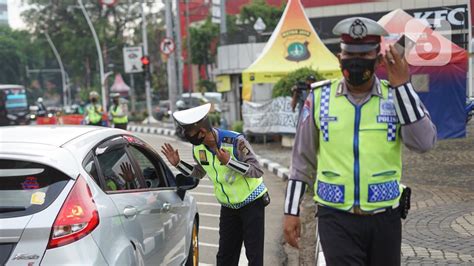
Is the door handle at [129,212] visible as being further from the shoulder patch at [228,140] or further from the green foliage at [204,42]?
the green foliage at [204,42]

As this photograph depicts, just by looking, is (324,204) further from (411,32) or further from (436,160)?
(436,160)

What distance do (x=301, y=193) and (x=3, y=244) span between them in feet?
4.76

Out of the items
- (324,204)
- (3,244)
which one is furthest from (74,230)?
(324,204)

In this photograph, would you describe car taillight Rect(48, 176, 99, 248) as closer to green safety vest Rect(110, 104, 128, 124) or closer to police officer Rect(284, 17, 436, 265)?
police officer Rect(284, 17, 436, 265)

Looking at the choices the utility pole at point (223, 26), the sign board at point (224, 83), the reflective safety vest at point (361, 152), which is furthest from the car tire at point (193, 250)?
the utility pole at point (223, 26)

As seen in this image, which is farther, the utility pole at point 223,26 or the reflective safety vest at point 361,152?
the utility pole at point 223,26

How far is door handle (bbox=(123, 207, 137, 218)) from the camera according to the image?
3.43 metres

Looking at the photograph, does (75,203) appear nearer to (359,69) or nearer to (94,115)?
(359,69)

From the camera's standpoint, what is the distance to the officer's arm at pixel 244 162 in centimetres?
415

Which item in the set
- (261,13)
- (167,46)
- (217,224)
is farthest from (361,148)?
(261,13)

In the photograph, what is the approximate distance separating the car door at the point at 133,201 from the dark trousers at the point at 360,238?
3.65 feet

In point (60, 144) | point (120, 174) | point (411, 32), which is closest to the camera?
point (60, 144)


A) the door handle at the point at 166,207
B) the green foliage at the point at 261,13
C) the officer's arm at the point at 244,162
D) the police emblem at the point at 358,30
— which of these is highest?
the green foliage at the point at 261,13

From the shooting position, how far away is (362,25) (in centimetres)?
293
